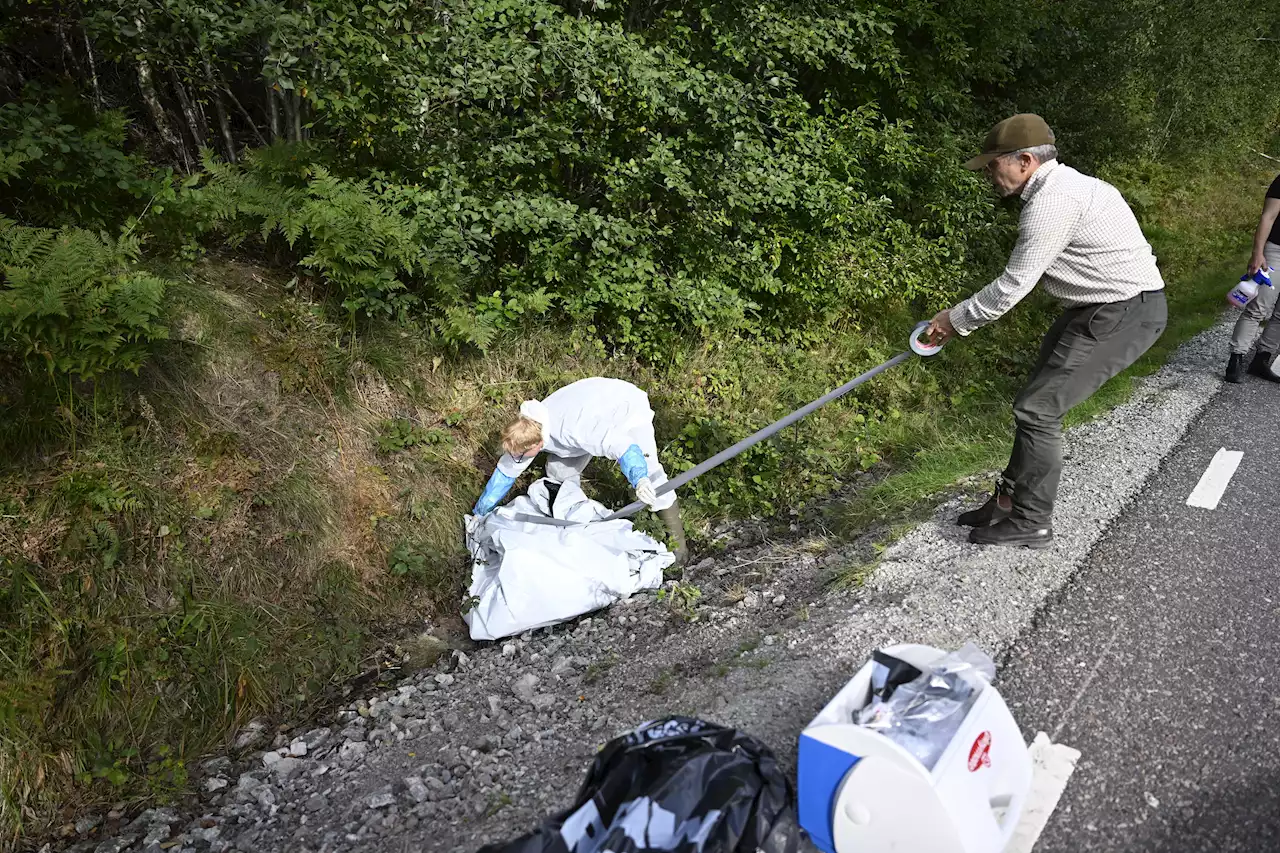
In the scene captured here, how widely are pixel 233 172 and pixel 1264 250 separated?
749cm

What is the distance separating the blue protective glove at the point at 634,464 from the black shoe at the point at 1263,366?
5.23 metres

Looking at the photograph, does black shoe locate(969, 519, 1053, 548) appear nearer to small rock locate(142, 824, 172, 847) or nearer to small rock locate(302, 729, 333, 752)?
small rock locate(302, 729, 333, 752)

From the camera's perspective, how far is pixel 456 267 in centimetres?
540

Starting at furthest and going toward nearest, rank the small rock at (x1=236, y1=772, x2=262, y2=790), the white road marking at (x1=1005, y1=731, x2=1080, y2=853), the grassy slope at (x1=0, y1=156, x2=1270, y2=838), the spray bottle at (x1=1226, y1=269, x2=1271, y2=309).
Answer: the spray bottle at (x1=1226, y1=269, x2=1271, y2=309)
the grassy slope at (x1=0, y1=156, x2=1270, y2=838)
the small rock at (x1=236, y1=772, x2=262, y2=790)
the white road marking at (x1=1005, y1=731, x2=1080, y2=853)

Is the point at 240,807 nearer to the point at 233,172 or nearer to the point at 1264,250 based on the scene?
the point at 233,172

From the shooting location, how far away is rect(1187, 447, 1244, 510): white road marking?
14.5 feet

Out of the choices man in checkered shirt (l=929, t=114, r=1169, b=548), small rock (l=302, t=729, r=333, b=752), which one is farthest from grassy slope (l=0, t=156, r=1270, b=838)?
man in checkered shirt (l=929, t=114, r=1169, b=548)

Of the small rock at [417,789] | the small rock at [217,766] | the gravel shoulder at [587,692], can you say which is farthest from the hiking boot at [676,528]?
the small rock at [217,766]

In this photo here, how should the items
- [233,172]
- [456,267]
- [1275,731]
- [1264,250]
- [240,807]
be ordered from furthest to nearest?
[1264,250] → [456,267] → [233,172] → [240,807] → [1275,731]

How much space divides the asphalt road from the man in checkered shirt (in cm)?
54

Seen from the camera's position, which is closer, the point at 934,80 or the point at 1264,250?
the point at 1264,250

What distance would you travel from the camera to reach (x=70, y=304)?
3867 millimetres

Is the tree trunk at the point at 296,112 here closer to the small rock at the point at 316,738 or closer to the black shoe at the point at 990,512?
the small rock at the point at 316,738

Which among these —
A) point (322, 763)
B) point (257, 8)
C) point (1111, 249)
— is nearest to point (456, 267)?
point (257, 8)
